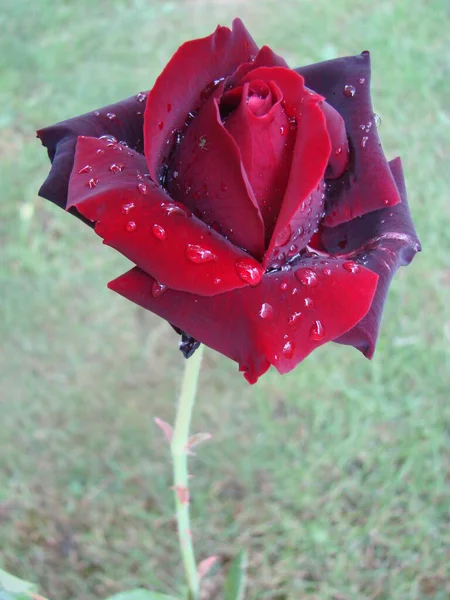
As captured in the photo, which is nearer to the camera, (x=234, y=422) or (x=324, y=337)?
(x=324, y=337)

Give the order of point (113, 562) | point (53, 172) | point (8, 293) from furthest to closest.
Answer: point (8, 293) < point (113, 562) < point (53, 172)

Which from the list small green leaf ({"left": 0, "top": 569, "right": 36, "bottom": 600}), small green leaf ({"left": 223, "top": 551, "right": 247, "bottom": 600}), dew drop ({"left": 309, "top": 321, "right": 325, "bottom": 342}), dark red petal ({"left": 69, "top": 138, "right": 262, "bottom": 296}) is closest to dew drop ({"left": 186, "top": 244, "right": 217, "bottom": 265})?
dark red petal ({"left": 69, "top": 138, "right": 262, "bottom": 296})

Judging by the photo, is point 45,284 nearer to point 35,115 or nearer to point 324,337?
point 35,115

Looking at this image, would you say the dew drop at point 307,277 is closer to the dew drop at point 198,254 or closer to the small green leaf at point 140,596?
the dew drop at point 198,254

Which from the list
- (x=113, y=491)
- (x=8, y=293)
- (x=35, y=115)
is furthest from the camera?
(x=35, y=115)

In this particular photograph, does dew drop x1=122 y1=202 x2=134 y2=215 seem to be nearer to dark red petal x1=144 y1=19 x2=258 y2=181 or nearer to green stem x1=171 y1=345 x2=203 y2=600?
dark red petal x1=144 y1=19 x2=258 y2=181

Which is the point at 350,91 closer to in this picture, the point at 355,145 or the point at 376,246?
the point at 355,145

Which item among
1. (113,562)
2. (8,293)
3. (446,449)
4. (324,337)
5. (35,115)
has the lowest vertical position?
(113,562)

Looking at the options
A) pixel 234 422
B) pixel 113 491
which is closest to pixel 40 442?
pixel 113 491
